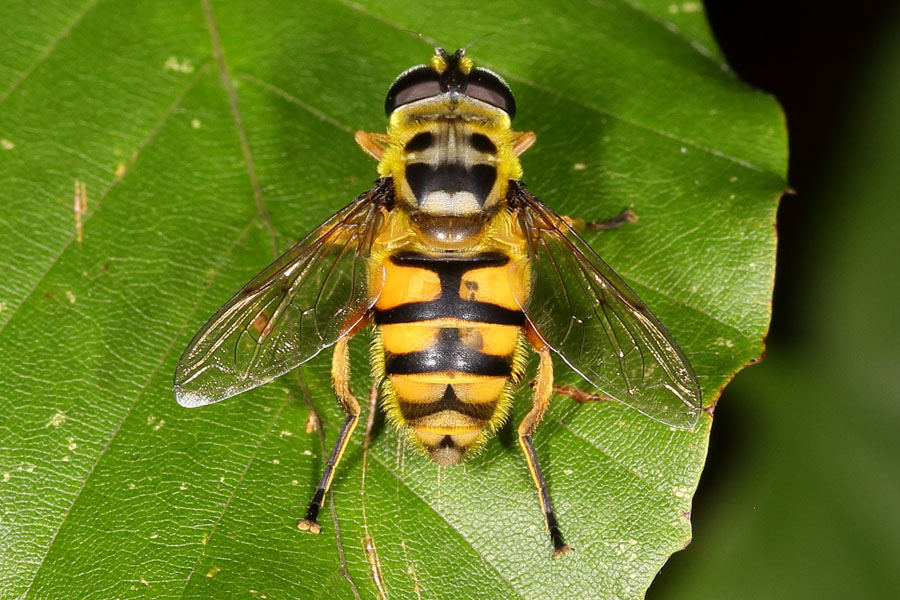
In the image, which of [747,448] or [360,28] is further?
[747,448]

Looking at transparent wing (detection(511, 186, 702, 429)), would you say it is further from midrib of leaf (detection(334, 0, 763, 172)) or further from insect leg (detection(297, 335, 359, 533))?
midrib of leaf (detection(334, 0, 763, 172))

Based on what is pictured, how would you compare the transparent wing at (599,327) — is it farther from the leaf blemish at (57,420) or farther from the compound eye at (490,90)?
the leaf blemish at (57,420)

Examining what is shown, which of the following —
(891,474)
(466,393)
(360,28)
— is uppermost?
(360,28)

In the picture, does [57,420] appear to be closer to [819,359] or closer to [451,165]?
[451,165]

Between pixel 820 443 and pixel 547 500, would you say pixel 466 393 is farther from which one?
pixel 820 443

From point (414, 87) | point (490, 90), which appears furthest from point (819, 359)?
point (414, 87)

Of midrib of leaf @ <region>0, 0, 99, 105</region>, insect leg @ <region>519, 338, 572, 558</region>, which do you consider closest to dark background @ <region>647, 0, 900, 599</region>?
insect leg @ <region>519, 338, 572, 558</region>

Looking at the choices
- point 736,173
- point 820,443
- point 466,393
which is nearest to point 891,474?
point 820,443

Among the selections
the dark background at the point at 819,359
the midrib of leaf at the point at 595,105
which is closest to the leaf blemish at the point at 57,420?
the midrib of leaf at the point at 595,105
